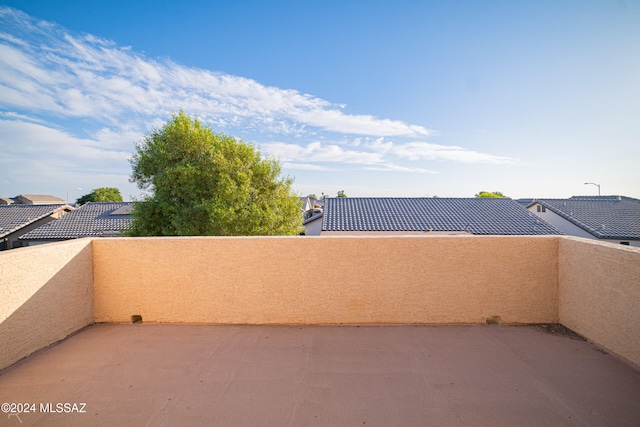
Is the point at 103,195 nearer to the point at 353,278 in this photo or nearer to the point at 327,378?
the point at 353,278

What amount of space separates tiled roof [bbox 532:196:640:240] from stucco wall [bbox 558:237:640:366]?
23.1 m

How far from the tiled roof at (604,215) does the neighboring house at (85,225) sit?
107ft

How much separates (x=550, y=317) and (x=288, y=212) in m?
8.33

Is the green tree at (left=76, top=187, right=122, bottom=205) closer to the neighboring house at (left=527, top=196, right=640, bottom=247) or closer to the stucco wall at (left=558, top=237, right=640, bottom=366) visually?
the stucco wall at (left=558, top=237, right=640, bottom=366)

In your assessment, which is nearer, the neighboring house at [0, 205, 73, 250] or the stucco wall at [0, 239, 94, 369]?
the stucco wall at [0, 239, 94, 369]

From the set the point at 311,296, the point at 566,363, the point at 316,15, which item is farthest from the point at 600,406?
the point at 316,15

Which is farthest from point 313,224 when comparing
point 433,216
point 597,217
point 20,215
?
point 20,215

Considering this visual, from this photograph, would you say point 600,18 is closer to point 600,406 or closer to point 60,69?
point 600,406

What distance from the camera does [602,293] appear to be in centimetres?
286

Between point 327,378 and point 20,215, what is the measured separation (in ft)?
113

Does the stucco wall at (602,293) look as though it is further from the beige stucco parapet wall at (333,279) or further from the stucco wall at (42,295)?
the stucco wall at (42,295)

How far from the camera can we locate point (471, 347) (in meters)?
3.00

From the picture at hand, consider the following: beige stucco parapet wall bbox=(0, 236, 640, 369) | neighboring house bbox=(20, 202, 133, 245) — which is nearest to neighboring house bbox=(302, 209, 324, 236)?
neighboring house bbox=(20, 202, 133, 245)

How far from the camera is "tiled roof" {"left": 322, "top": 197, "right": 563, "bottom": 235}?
16.3m
